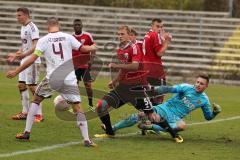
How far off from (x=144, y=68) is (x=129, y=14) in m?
21.8

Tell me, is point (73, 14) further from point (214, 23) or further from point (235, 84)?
point (235, 84)

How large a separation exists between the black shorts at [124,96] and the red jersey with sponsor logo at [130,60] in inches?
4.8

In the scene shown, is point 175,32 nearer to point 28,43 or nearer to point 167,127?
point 28,43

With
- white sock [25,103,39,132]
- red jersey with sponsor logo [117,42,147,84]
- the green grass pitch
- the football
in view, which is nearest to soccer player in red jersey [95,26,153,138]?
red jersey with sponsor logo [117,42,147,84]

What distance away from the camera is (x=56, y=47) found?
10734 mm

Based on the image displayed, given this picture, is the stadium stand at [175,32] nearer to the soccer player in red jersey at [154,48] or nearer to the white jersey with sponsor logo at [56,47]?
the soccer player in red jersey at [154,48]

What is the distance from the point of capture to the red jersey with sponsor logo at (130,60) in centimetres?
1195

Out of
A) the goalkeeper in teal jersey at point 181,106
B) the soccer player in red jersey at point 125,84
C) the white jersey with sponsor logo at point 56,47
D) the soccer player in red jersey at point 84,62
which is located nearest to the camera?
the white jersey with sponsor logo at point 56,47

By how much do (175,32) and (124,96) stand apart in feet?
71.2

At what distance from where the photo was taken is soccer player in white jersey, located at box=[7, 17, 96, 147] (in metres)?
10.8

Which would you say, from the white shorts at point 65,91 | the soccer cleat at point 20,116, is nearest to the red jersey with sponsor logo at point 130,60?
the white shorts at point 65,91

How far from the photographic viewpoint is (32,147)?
1049cm

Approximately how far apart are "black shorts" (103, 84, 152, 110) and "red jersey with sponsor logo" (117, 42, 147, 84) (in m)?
0.12

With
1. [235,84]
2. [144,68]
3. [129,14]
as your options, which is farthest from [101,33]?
[144,68]
